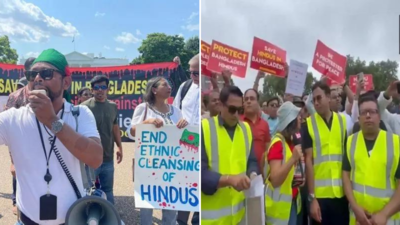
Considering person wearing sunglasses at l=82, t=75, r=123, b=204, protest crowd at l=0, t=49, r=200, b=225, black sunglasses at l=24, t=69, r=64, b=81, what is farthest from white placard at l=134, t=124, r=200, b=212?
black sunglasses at l=24, t=69, r=64, b=81

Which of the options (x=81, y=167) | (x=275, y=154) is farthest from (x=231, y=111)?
(x=81, y=167)

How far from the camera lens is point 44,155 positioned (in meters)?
1.63

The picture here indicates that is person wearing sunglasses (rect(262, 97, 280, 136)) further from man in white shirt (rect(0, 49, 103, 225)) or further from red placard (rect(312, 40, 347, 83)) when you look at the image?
man in white shirt (rect(0, 49, 103, 225))

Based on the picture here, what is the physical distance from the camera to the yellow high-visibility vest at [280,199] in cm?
131

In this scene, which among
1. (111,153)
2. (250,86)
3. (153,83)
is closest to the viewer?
(250,86)

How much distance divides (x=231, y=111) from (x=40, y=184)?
85 cm

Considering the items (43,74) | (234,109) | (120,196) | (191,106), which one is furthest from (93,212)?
(120,196)

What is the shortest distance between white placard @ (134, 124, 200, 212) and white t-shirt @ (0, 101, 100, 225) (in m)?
1.57

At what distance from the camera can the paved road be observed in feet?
13.6

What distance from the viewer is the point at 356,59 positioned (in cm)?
126

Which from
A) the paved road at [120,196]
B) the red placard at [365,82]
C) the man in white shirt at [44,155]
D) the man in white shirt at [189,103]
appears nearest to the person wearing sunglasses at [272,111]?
the red placard at [365,82]

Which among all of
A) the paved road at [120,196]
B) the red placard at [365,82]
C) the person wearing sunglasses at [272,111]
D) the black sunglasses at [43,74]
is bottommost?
the paved road at [120,196]

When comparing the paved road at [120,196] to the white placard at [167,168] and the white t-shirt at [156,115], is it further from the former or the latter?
the white t-shirt at [156,115]

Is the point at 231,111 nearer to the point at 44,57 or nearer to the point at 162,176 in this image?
the point at 44,57
